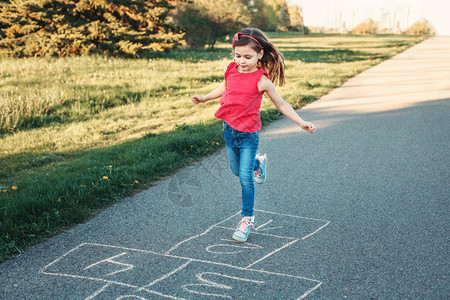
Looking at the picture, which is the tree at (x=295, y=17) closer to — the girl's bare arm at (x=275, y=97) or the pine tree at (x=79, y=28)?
the pine tree at (x=79, y=28)

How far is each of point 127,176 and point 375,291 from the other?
9.90 feet

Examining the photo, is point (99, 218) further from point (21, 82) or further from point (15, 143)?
point (21, 82)

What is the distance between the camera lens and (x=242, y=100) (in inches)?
139

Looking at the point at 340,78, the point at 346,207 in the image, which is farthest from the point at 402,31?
the point at 346,207

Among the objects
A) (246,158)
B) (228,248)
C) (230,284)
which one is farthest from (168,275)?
(246,158)

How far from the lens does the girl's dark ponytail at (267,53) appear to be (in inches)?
134

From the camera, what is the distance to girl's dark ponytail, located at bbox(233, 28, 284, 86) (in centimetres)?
340

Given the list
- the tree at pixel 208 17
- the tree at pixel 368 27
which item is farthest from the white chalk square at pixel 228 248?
the tree at pixel 368 27

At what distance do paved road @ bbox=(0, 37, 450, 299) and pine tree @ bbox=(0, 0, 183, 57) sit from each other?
1153cm

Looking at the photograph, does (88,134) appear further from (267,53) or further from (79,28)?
(79,28)

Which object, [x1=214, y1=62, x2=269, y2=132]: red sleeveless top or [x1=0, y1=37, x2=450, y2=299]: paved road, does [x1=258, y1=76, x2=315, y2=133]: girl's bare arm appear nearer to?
[x1=214, y1=62, x2=269, y2=132]: red sleeveless top

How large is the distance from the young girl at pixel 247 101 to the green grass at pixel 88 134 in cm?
155

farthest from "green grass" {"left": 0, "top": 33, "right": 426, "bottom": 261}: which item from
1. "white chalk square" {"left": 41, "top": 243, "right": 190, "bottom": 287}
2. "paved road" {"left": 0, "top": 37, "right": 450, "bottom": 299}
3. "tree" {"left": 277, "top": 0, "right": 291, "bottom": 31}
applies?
"tree" {"left": 277, "top": 0, "right": 291, "bottom": 31}

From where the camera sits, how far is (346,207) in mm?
4148
